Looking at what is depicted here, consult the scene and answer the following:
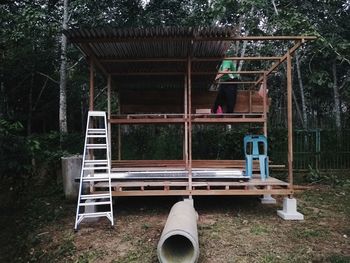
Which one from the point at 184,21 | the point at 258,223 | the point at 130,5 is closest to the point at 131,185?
the point at 258,223

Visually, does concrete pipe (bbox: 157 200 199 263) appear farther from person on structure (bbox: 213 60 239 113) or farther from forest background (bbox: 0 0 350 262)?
person on structure (bbox: 213 60 239 113)

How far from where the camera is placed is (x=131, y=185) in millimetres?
6090

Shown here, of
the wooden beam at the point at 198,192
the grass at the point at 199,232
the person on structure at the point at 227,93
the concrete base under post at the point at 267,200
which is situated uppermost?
the person on structure at the point at 227,93

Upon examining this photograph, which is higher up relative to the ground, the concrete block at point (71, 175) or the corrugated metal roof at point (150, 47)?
the corrugated metal roof at point (150, 47)

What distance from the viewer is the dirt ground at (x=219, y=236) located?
4.34 m

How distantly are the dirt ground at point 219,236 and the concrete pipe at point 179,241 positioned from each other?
0.23m

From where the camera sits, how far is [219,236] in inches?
196

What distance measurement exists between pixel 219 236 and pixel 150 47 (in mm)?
3763

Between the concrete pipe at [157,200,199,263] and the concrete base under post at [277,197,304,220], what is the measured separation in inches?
84.5

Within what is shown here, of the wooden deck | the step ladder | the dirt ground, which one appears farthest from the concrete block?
the wooden deck

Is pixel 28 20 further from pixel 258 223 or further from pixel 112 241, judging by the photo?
pixel 258 223

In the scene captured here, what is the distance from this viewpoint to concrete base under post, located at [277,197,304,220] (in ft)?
19.6

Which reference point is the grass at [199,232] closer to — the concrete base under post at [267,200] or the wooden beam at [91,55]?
the concrete base under post at [267,200]

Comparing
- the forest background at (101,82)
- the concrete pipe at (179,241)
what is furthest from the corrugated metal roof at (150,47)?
the forest background at (101,82)
